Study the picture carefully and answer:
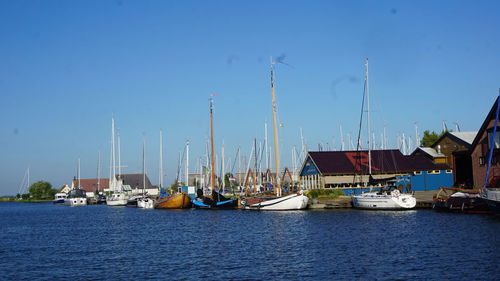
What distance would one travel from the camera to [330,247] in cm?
3556

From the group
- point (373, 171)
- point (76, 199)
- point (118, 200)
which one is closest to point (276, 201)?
point (373, 171)

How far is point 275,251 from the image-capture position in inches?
1372

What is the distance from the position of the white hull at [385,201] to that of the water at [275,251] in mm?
4604

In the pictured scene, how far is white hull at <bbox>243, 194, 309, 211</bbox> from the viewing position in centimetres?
6775

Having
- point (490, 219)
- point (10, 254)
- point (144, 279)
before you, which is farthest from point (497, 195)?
point (10, 254)

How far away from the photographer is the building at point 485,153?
60281mm

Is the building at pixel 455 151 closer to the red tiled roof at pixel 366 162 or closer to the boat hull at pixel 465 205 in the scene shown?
the red tiled roof at pixel 366 162

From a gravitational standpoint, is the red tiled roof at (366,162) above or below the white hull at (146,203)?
above

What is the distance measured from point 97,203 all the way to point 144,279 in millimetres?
120807

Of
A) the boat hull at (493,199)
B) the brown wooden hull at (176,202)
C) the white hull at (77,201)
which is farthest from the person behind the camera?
the white hull at (77,201)

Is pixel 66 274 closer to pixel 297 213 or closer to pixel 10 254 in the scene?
pixel 10 254

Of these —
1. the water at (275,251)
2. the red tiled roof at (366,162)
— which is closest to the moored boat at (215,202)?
the red tiled roof at (366,162)

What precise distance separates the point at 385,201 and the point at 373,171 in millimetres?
23836

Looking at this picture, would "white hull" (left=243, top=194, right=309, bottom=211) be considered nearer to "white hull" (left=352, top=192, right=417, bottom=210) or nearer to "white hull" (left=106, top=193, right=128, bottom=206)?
"white hull" (left=352, top=192, right=417, bottom=210)
